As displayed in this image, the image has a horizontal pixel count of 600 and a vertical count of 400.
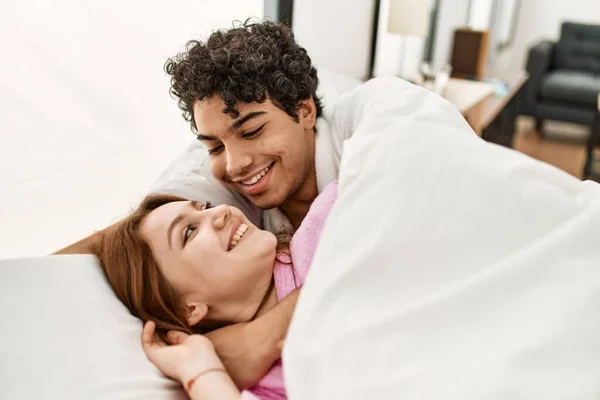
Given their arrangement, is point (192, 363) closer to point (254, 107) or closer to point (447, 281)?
point (447, 281)

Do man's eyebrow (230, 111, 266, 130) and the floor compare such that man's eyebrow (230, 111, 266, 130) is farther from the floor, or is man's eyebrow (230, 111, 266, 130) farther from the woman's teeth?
the floor

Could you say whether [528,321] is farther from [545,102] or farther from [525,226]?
[545,102]

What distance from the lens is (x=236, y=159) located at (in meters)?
1.17

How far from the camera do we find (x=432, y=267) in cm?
76

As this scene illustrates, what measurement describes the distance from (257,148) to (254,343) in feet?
1.52

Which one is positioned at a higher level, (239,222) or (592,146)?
(239,222)

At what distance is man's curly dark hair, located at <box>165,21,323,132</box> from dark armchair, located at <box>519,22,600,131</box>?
12.4 ft

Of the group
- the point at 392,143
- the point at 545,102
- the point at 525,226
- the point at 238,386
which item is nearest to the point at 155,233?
the point at 238,386

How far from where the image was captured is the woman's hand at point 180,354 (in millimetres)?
806

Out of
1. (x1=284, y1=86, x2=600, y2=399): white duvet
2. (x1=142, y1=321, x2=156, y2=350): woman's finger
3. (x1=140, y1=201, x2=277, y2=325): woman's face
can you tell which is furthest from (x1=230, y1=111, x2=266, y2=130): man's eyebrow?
(x1=142, y1=321, x2=156, y2=350): woman's finger

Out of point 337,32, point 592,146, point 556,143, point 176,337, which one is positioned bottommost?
point 556,143

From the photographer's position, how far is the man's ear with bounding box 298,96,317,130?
132cm

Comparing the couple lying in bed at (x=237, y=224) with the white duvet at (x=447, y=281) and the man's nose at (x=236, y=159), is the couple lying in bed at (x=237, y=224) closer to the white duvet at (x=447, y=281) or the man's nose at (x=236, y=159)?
the man's nose at (x=236, y=159)

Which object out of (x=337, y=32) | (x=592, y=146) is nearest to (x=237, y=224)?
(x=337, y=32)
